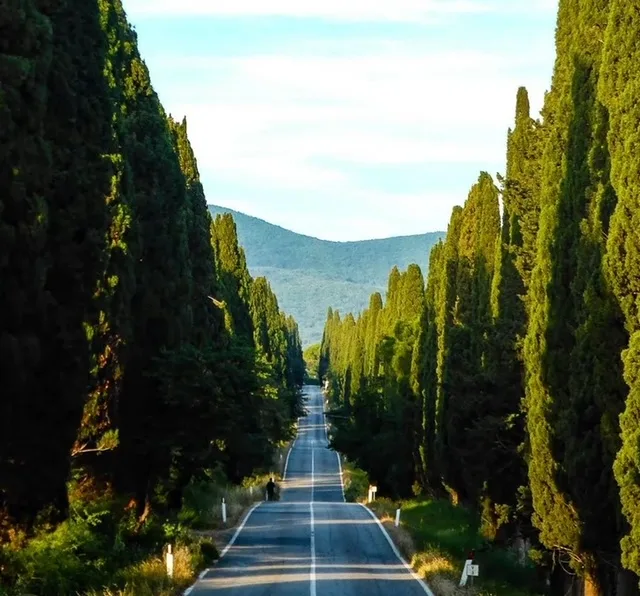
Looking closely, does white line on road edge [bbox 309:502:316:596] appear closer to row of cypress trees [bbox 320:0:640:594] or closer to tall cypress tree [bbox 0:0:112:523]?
row of cypress trees [bbox 320:0:640:594]

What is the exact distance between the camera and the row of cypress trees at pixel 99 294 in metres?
14.0

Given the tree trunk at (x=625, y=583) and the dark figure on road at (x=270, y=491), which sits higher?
the tree trunk at (x=625, y=583)

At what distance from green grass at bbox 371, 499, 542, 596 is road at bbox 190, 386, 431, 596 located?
27.4 inches

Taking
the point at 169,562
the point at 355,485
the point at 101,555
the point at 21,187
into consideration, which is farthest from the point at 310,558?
the point at 355,485

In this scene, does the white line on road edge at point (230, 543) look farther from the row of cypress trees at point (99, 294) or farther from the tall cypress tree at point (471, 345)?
the tall cypress tree at point (471, 345)

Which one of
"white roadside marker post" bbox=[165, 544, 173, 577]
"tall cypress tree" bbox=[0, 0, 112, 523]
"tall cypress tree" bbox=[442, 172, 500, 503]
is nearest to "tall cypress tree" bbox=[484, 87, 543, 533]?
"tall cypress tree" bbox=[442, 172, 500, 503]

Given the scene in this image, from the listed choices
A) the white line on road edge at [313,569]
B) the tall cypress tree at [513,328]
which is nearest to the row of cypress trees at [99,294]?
the white line on road edge at [313,569]

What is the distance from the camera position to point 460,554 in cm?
2869

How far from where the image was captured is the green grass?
23.8m

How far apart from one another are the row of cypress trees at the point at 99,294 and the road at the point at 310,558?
259 cm

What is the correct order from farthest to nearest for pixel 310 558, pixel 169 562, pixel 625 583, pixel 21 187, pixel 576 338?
pixel 310 558 < pixel 169 562 < pixel 625 583 < pixel 576 338 < pixel 21 187

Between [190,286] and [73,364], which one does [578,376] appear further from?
[190,286]

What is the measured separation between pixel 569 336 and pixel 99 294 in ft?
27.2

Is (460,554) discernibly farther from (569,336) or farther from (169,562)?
(569,336)
